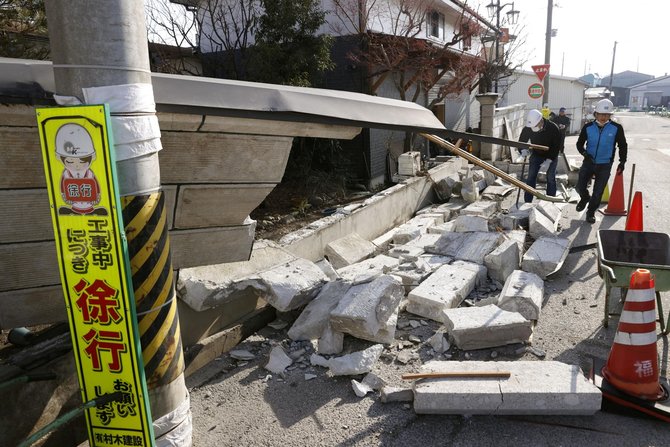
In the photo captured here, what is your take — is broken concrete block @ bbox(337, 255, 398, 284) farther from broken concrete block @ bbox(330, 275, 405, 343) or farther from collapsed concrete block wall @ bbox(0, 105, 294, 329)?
collapsed concrete block wall @ bbox(0, 105, 294, 329)

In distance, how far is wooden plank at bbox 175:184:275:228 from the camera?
3613 mm

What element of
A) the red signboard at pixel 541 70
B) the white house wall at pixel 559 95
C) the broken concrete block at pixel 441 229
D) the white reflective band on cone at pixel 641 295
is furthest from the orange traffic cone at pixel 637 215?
the white house wall at pixel 559 95

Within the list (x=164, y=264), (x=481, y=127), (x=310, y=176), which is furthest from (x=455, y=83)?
(x=164, y=264)

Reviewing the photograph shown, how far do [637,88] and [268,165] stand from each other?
99.4 metres

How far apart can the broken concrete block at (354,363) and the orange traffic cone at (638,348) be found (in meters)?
1.77

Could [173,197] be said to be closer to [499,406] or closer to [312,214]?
[499,406]

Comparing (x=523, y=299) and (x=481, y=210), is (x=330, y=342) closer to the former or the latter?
(x=523, y=299)

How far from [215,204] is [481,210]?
5431 millimetres

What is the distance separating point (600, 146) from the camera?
305 inches

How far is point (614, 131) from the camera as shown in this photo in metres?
7.60

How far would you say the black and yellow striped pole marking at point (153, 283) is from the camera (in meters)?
2.36

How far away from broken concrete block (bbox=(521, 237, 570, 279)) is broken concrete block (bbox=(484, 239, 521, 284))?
5.0 inches

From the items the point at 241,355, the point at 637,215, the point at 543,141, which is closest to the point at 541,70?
the point at 543,141

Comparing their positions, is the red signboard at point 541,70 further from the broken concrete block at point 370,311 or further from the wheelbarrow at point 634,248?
the broken concrete block at point 370,311
